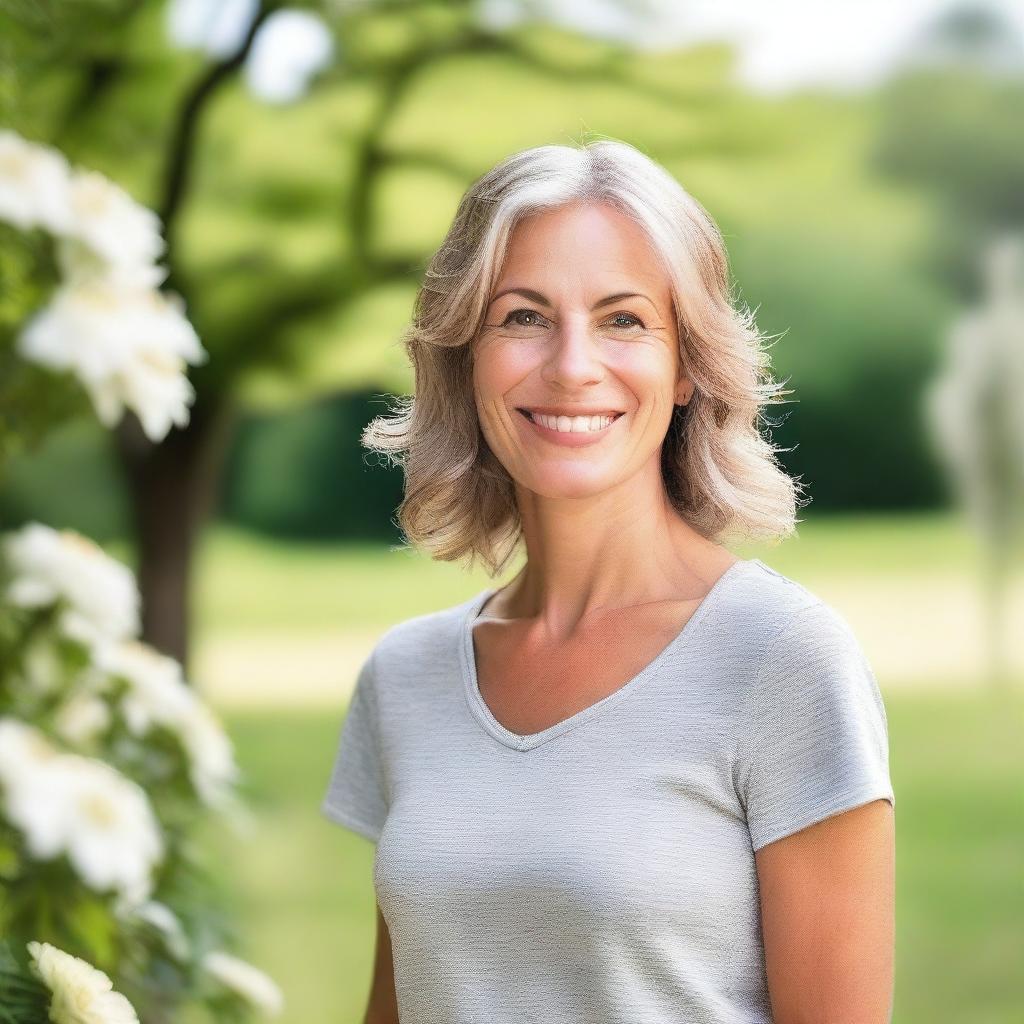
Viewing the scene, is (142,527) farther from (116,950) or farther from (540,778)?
(540,778)

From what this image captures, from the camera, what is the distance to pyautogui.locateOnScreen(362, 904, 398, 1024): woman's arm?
1.31 metres

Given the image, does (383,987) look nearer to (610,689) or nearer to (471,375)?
(610,689)

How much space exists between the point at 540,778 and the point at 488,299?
377 millimetres

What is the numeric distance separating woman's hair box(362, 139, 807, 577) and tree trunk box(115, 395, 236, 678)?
110 inches

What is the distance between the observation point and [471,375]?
1.31 meters

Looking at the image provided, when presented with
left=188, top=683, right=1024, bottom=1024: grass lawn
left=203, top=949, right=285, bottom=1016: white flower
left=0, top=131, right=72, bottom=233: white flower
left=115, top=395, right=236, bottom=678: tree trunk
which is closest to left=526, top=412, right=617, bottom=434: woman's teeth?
left=0, top=131, right=72, bottom=233: white flower

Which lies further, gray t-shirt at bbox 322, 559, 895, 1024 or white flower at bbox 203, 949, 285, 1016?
white flower at bbox 203, 949, 285, 1016

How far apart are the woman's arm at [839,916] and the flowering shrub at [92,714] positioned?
18.8 inches

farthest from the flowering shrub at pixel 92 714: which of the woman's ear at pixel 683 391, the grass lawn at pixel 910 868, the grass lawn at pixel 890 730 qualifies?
the grass lawn at pixel 890 730

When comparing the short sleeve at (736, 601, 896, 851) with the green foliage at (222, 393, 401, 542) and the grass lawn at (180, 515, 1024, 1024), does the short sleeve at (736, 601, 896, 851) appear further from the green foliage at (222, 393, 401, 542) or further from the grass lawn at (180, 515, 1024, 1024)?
the green foliage at (222, 393, 401, 542)

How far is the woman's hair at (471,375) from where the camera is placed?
3.78 feet

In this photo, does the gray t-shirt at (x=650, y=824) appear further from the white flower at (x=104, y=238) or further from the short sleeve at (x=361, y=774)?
the white flower at (x=104, y=238)

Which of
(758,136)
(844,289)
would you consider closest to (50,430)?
(758,136)

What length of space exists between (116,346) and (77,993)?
0.49 meters
